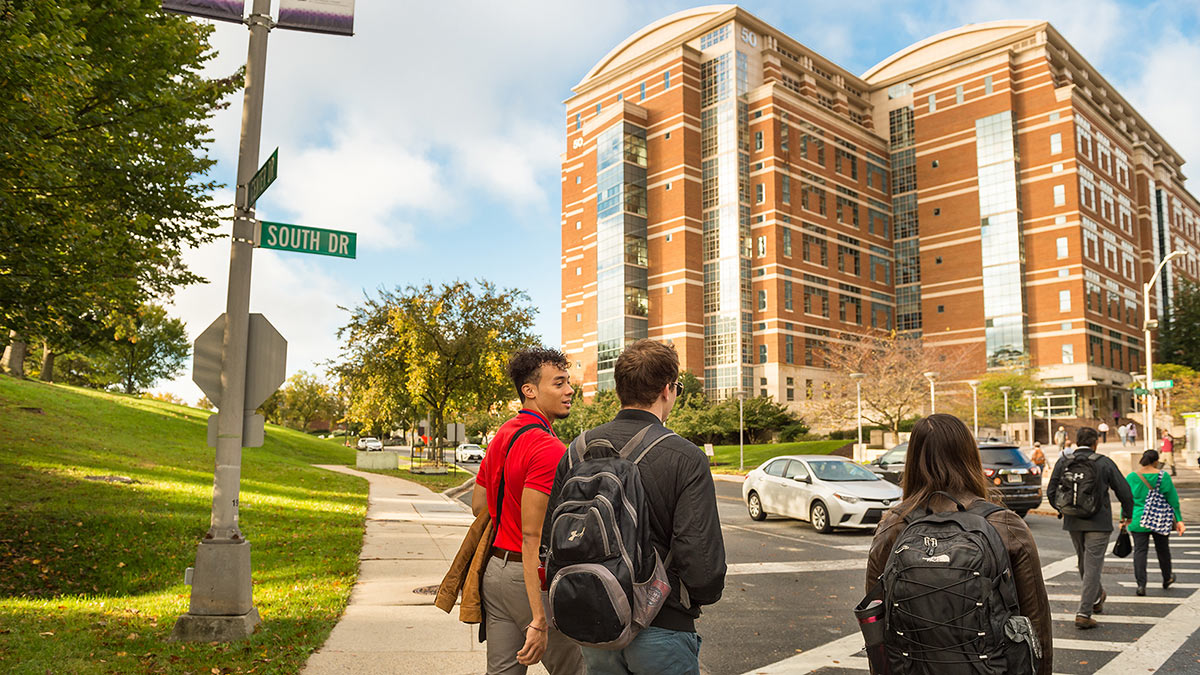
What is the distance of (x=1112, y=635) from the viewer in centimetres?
743

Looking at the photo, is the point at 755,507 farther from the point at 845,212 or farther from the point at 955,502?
the point at 845,212

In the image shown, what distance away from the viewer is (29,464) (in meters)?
17.0

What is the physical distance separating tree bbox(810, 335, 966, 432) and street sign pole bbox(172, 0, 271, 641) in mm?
42081

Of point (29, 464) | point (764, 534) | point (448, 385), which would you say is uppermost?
point (448, 385)

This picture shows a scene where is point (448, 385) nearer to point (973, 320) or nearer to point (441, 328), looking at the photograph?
point (441, 328)

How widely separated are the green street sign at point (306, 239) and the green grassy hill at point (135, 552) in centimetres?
315

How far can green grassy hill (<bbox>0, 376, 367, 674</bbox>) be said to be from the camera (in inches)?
238

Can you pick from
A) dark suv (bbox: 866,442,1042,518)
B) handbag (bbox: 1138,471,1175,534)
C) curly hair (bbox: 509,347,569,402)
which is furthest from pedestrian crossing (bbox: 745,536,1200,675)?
dark suv (bbox: 866,442,1042,518)

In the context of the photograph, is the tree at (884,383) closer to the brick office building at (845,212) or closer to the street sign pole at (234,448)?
the brick office building at (845,212)

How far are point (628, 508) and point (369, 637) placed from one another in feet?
16.3

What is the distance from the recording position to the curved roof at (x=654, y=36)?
237 ft

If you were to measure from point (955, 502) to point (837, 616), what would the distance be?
6019 millimetres

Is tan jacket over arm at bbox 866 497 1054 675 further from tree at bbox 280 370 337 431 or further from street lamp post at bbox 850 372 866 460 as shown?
tree at bbox 280 370 337 431

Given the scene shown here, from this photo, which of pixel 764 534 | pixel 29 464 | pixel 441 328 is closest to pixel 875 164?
pixel 441 328
